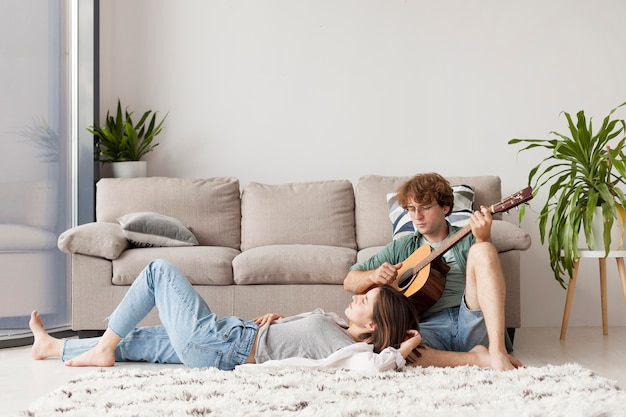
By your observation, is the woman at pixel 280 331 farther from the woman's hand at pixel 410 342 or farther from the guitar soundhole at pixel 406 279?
the guitar soundhole at pixel 406 279

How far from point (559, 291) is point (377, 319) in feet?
7.70

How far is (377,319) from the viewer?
2.93 metres

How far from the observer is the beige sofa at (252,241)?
12.9 feet

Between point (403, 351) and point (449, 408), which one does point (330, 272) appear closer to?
point (403, 351)

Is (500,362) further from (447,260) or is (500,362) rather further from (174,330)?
(174,330)

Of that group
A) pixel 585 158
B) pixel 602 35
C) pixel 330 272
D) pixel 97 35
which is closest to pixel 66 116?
pixel 97 35

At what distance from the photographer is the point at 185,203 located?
4598 millimetres

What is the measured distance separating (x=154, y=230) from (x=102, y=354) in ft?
3.26

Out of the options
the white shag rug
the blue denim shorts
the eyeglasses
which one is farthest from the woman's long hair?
the eyeglasses

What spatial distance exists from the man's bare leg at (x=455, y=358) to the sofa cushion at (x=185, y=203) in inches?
70.6

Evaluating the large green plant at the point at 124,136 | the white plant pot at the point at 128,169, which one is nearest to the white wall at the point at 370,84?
the large green plant at the point at 124,136

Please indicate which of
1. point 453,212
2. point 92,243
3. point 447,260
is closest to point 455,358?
point 447,260

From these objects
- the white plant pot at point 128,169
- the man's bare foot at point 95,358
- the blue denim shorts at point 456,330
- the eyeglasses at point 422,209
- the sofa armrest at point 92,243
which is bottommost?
the man's bare foot at point 95,358

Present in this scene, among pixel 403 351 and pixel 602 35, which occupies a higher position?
pixel 602 35
